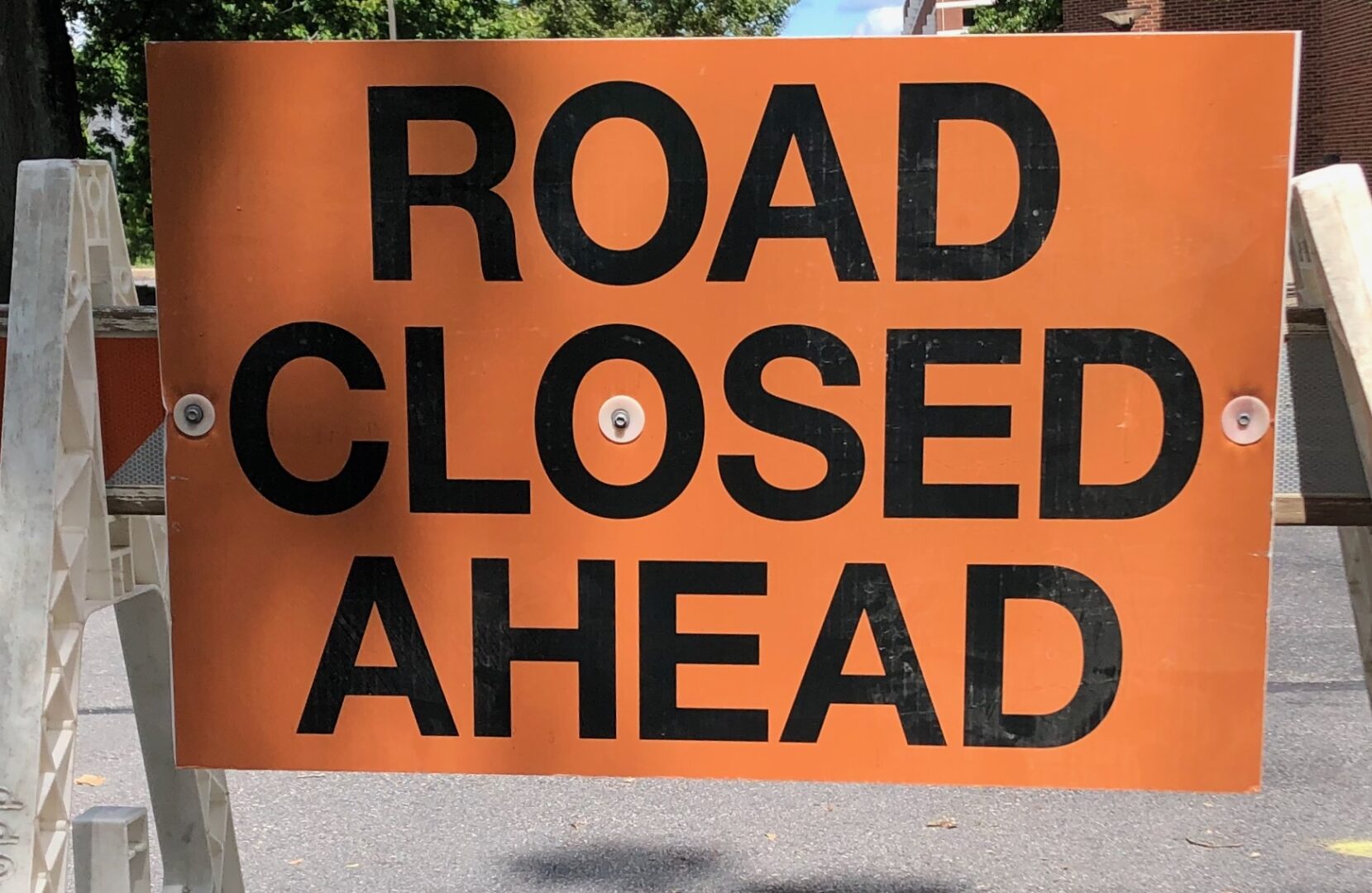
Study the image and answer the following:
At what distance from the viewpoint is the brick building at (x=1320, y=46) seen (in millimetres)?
22641

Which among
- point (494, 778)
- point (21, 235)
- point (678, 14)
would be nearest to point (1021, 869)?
point (494, 778)

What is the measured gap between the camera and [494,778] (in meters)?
4.20

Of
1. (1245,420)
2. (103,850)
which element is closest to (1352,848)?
(1245,420)

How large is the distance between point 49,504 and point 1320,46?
28.7 meters

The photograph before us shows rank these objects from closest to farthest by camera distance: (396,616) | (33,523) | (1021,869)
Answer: (33,523)
(396,616)
(1021,869)

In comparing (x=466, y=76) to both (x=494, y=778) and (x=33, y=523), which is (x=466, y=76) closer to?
(x=33, y=523)

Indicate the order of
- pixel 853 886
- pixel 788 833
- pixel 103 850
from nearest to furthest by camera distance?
pixel 103 850 → pixel 853 886 → pixel 788 833

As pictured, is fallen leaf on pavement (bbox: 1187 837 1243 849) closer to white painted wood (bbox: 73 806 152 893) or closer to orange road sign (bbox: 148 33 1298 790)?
orange road sign (bbox: 148 33 1298 790)

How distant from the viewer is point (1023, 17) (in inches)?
1436

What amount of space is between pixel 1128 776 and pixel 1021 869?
2.16m

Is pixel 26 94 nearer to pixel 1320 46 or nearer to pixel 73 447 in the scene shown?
pixel 73 447

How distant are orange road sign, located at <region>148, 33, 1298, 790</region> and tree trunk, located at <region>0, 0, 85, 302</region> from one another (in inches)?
313

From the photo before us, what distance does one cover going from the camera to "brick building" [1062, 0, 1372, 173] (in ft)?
74.3

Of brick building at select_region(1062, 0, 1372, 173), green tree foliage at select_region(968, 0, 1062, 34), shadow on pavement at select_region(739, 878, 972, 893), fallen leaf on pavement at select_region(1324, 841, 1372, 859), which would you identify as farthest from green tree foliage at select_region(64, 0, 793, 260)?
green tree foliage at select_region(968, 0, 1062, 34)
